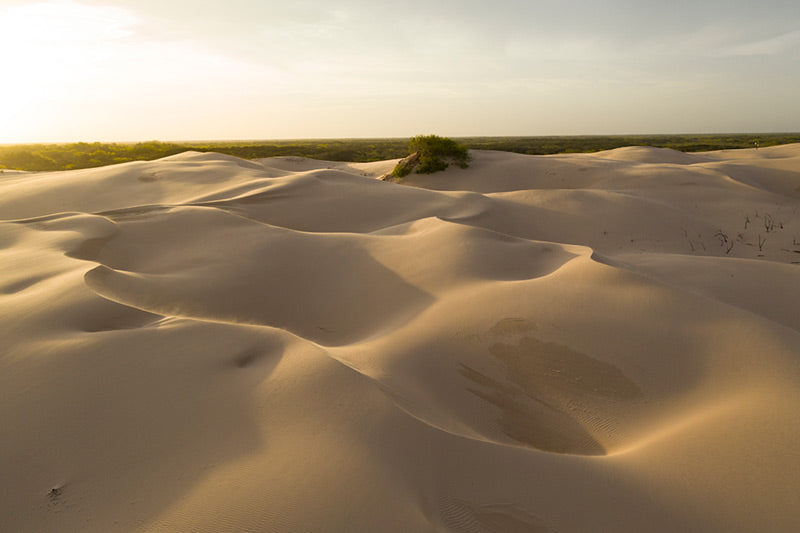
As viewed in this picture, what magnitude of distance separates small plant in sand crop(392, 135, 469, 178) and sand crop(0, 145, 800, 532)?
1234 cm

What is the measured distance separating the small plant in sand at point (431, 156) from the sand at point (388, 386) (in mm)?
12344

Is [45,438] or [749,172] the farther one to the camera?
[749,172]

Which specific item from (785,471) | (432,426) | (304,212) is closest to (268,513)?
(432,426)

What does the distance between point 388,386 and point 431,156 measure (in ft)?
55.0

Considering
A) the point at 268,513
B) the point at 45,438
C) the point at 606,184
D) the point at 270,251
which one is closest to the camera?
the point at 268,513

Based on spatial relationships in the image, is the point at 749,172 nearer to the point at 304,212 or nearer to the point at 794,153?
the point at 794,153

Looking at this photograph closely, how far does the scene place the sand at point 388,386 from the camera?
5.74 feet

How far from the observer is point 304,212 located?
9242 mm

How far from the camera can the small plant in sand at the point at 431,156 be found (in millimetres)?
18234

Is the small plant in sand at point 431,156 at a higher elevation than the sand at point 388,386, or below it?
higher

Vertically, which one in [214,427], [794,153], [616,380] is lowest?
[616,380]

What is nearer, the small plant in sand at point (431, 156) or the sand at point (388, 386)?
the sand at point (388, 386)

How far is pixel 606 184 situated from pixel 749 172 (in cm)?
612

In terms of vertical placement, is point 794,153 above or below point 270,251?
above
